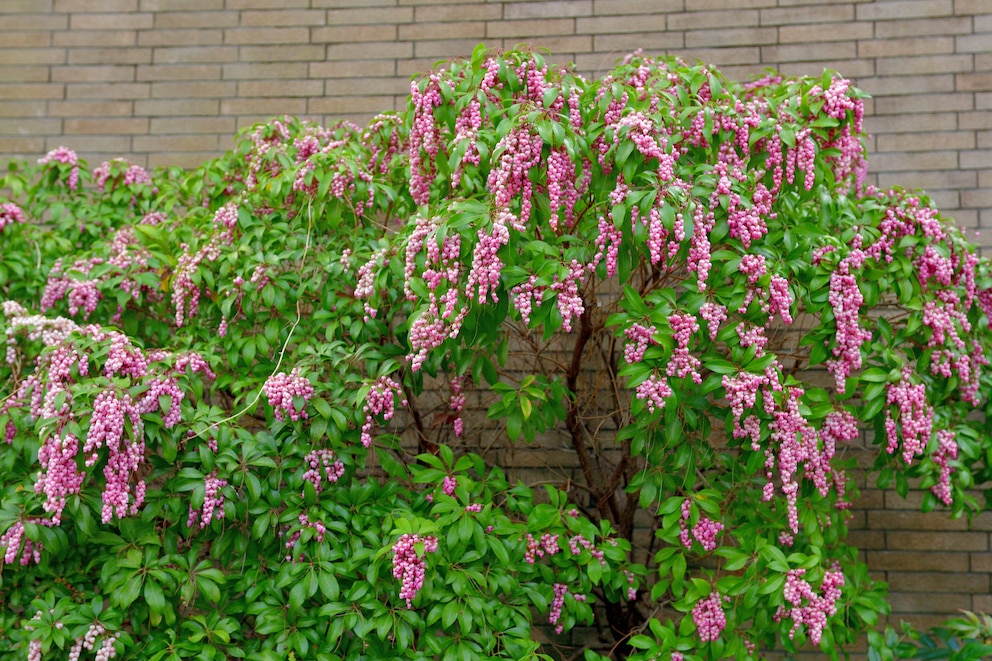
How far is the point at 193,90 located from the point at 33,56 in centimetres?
77

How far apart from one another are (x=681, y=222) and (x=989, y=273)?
1.48 metres

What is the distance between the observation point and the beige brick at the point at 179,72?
4.14 meters

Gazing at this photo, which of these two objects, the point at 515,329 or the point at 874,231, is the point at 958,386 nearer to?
the point at 874,231

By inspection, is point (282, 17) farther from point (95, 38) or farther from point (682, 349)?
point (682, 349)

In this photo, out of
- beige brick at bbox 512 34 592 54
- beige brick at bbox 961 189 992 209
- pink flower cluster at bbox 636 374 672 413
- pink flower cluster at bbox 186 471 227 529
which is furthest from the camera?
beige brick at bbox 512 34 592 54

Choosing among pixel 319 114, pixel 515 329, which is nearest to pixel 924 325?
pixel 515 329

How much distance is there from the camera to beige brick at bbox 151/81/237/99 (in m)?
4.13

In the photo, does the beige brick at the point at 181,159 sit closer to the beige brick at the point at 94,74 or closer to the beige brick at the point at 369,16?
the beige brick at the point at 94,74

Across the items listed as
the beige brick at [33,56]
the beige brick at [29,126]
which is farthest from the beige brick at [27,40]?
the beige brick at [29,126]

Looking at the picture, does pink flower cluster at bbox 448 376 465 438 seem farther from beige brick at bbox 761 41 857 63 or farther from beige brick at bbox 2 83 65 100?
beige brick at bbox 2 83 65 100

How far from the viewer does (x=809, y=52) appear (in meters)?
3.85

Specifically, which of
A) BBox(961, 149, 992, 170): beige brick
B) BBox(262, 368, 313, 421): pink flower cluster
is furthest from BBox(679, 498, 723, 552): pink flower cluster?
BBox(961, 149, 992, 170): beige brick

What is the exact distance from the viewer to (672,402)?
257 cm

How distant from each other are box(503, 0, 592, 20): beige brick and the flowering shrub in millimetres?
957
